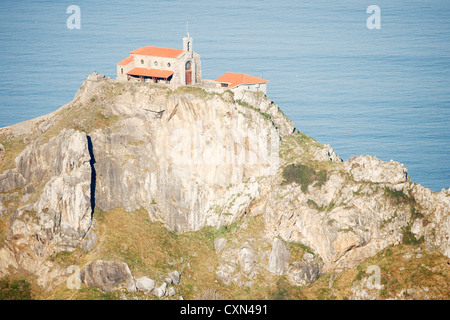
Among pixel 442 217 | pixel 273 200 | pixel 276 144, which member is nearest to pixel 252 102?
pixel 276 144

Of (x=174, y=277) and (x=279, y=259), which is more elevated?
(x=279, y=259)

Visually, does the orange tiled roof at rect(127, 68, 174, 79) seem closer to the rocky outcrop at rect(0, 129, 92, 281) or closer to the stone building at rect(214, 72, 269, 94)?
the stone building at rect(214, 72, 269, 94)

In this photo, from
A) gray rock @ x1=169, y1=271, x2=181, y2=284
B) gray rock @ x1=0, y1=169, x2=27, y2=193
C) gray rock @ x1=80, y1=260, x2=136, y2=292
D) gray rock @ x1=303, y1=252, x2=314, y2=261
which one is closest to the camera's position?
gray rock @ x1=303, y1=252, x2=314, y2=261

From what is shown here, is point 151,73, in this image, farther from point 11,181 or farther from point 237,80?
point 11,181

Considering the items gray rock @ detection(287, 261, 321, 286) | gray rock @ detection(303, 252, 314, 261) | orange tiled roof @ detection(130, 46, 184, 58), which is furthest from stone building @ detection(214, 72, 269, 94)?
gray rock @ detection(287, 261, 321, 286)

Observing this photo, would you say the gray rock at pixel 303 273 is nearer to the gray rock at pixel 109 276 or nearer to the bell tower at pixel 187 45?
the gray rock at pixel 109 276

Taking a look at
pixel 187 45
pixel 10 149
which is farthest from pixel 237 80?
pixel 10 149
